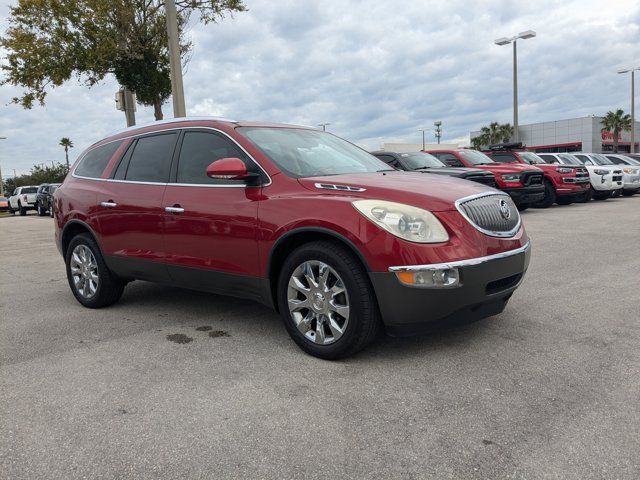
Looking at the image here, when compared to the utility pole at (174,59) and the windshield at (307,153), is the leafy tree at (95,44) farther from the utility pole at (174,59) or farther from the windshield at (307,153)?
the windshield at (307,153)

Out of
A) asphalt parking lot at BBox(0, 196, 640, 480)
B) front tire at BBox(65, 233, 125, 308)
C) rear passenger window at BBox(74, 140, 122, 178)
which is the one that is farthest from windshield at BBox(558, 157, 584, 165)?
front tire at BBox(65, 233, 125, 308)

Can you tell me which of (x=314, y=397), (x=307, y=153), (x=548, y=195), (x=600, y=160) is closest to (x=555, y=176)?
(x=548, y=195)

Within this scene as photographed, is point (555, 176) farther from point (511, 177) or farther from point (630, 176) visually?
point (630, 176)

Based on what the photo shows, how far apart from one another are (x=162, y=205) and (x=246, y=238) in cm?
101

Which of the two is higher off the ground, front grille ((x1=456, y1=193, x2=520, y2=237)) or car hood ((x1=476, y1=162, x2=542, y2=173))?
car hood ((x1=476, y1=162, x2=542, y2=173))

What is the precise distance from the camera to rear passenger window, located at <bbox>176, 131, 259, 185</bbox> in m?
4.25

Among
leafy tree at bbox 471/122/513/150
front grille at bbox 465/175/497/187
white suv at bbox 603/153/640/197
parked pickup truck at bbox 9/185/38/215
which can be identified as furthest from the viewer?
leafy tree at bbox 471/122/513/150

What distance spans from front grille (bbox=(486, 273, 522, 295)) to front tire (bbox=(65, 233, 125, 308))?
3.50 meters

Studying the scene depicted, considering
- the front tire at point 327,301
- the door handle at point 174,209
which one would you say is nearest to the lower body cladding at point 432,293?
the front tire at point 327,301

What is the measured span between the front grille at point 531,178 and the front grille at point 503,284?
1020 cm

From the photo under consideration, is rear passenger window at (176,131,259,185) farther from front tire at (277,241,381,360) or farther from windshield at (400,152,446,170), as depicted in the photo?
windshield at (400,152,446,170)

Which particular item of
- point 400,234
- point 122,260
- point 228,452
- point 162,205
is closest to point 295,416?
point 228,452

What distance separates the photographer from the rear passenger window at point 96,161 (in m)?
5.38

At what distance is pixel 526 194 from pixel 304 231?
1097cm
